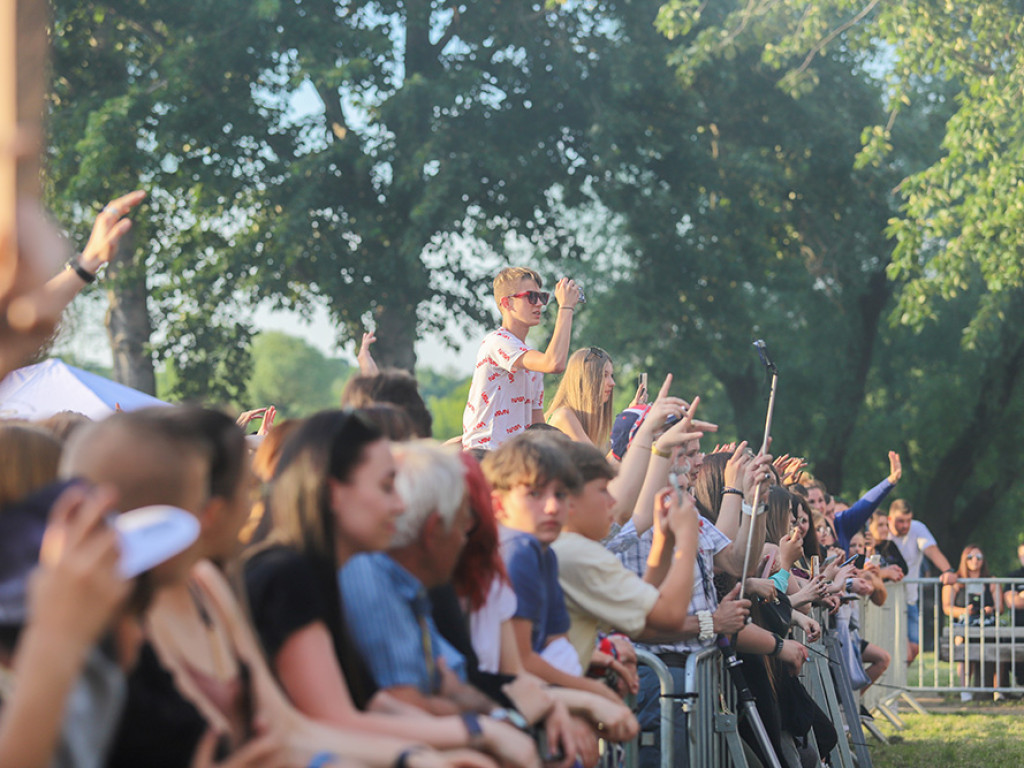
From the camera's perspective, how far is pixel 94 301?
931 inches

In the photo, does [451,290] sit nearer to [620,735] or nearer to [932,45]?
[932,45]

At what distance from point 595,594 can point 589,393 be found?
7.14ft

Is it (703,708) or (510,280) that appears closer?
(703,708)

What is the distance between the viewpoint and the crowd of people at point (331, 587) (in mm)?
2084

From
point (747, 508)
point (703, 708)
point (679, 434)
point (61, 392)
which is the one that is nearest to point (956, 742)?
point (747, 508)

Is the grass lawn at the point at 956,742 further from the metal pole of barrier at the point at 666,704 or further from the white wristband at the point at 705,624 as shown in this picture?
the metal pole of barrier at the point at 666,704

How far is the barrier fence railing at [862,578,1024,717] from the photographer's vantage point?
40.7ft

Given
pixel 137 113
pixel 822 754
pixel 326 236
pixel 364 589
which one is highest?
pixel 137 113

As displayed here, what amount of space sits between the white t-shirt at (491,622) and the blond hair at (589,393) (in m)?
2.70

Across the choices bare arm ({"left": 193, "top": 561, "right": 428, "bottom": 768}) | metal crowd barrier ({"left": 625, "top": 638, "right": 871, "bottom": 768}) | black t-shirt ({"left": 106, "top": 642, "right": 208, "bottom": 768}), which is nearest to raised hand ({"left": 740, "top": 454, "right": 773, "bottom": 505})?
metal crowd barrier ({"left": 625, "top": 638, "right": 871, "bottom": 768})

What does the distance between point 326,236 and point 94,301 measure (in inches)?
227

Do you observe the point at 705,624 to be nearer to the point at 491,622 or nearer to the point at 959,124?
the point at 491,622

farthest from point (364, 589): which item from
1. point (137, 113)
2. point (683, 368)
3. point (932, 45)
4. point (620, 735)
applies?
point (683, 368)

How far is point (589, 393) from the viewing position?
6465 mm
